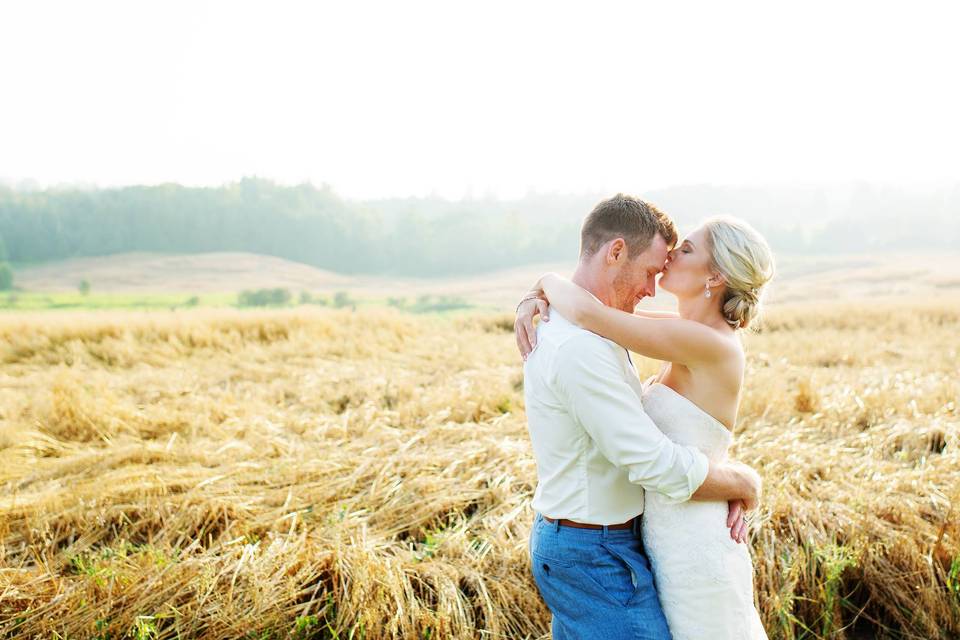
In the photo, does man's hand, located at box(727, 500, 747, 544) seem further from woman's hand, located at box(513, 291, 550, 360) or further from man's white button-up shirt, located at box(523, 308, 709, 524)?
woman's hand, located at box(513, 291, 550, 360)

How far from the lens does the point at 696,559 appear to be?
2.09m

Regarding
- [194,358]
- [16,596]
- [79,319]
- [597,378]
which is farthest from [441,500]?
[79,319]

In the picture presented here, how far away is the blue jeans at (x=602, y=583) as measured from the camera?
6.68 ft

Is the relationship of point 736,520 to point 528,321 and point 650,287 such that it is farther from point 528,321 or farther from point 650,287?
point 528,321

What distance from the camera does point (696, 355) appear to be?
214 centimetres

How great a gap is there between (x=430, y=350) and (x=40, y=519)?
20.6 ft

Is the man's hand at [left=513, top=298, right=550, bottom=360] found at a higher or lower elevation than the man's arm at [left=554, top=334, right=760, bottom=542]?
higher

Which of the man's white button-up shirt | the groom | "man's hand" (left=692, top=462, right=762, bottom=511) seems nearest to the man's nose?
the groom

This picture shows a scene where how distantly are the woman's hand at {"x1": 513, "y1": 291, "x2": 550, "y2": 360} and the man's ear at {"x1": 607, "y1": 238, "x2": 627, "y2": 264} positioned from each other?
0.27 metres

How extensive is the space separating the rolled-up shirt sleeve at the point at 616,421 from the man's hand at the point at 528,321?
283mm

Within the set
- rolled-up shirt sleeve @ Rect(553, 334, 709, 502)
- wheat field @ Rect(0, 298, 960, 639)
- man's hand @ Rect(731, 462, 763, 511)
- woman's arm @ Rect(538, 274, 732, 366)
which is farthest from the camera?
wheat field @ Rect(0, 298, 960, 639)

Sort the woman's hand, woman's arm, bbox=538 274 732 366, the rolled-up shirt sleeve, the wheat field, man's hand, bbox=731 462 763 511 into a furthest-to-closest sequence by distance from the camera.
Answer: the wheat field < the woman's hand < man's hand, bbox=731 462 763 511 < woman's arm, bbox=538 274 732 366 < the rolled-up shirt sleeve

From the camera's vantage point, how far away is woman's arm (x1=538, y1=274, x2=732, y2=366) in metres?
2.02

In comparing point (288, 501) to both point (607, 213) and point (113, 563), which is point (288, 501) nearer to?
point (113, 563)
